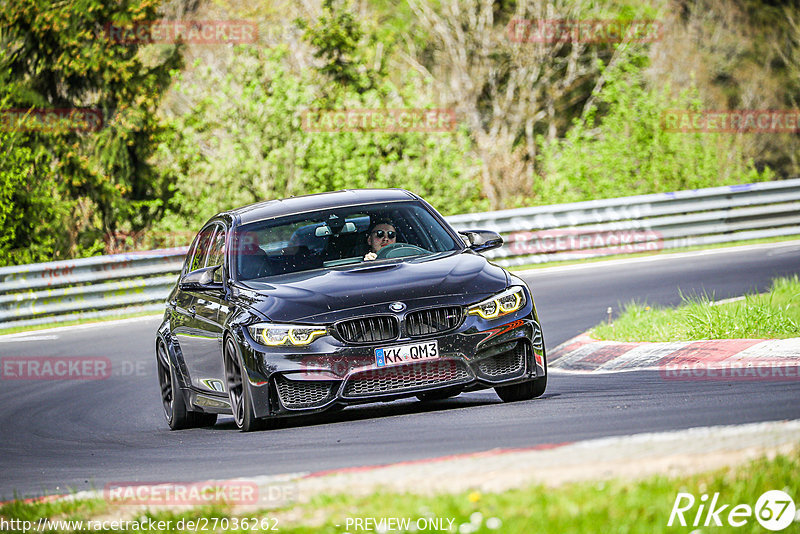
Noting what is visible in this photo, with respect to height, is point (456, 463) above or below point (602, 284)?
above

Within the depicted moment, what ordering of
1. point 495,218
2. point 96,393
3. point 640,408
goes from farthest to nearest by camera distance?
point 495,218, point 96,393, point 640,408

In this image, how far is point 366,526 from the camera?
490 centimetres

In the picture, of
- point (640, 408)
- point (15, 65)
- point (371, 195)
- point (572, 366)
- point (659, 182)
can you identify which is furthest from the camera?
point (15, 65)

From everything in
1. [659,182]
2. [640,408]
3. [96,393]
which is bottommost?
[659,182]

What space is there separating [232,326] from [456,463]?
3256 mm

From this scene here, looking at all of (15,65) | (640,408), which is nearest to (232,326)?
(640,408)

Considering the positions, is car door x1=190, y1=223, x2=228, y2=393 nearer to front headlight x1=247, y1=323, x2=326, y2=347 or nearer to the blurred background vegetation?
front headlight x1=247, y1=323, x2=326, y2=347

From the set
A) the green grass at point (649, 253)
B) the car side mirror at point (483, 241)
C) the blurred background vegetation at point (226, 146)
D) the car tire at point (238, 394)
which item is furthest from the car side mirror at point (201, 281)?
the blurred background vegetation at point (226, 146)

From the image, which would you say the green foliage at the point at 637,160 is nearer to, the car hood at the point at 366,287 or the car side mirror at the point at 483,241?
the car side mirror at the point at 483,241

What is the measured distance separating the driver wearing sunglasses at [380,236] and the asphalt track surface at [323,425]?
119 cm

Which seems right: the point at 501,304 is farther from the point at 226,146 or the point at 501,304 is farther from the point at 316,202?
the point at 226,146

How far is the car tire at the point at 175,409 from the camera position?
10344 mm

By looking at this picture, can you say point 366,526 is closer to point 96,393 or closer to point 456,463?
point 456,463

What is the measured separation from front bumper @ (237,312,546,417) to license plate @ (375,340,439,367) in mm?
26
